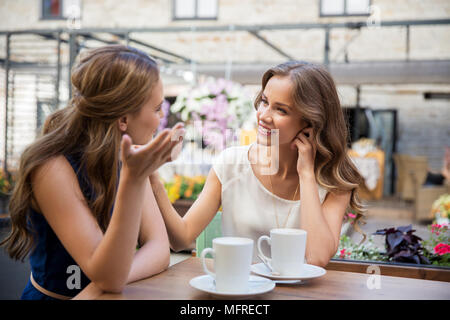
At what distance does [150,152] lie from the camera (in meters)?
0.84

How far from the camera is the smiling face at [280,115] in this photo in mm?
1535

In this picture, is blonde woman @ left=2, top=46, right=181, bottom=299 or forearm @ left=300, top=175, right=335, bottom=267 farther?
forearm @ left=300, top=175, right=335, bottom=267

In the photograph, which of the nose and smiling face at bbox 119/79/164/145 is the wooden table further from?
the nose

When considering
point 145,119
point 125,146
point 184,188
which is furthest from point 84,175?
point 184,188

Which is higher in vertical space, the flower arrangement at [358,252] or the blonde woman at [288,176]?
the blonde woman at [288,176]

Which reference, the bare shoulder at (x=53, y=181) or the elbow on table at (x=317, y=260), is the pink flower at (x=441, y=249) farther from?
the bare shoulder at (x=53, y=181)

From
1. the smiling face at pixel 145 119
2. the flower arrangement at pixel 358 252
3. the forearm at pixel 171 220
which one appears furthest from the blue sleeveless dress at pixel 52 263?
the flower arrangement at pixel 358 252

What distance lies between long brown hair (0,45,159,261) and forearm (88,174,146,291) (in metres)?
0.16

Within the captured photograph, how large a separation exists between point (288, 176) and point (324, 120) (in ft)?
0.82

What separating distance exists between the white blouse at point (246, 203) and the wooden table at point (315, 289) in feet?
1.83

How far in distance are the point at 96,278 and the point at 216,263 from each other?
0.24 metres

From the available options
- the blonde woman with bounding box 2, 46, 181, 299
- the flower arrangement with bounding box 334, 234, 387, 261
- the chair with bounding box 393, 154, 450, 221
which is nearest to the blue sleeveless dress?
the blonde woman with bounding box 2, 46, 181, 299

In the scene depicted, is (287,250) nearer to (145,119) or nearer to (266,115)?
(145,119)

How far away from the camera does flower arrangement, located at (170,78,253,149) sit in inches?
165
